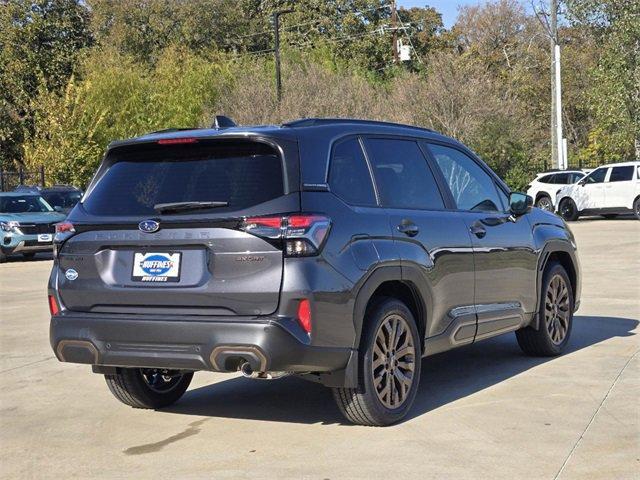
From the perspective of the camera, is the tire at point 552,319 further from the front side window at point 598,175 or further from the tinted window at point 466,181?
the front side window at point 598,175

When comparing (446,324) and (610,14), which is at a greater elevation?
(610,14)

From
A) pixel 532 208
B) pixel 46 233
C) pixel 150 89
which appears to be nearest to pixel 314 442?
pixel 532 208

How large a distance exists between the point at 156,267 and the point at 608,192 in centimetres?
2836

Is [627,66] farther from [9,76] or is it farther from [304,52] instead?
[9,76]

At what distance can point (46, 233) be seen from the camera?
2427 centimetres

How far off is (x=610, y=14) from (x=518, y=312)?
36624mm

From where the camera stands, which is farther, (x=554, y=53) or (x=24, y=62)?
(x=24, y=62)

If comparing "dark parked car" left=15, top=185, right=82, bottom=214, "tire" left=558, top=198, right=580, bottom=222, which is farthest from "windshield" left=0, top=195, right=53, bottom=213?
"tire" left=558, top=198, right=580, bottom=222

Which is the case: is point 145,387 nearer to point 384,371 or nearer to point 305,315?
point 384,371

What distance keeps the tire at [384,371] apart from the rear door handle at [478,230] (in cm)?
113

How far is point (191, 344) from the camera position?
5.78 m

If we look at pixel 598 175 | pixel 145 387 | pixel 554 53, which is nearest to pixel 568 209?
pixel 598 175

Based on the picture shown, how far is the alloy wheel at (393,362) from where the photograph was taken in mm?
6332

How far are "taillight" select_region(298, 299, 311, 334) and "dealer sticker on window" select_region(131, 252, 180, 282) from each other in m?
0.75
